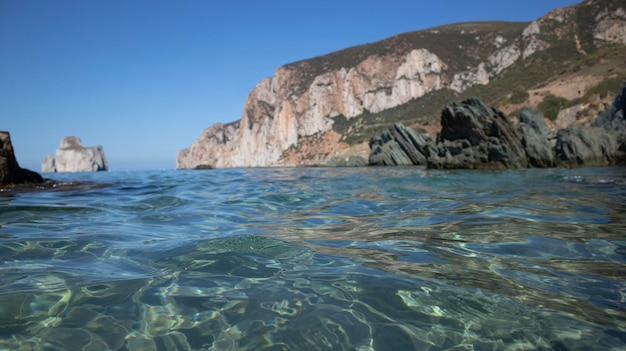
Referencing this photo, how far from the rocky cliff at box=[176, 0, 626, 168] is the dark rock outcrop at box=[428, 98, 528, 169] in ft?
111

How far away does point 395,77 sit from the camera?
101938 millimetres

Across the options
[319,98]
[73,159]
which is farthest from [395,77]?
[73,159]

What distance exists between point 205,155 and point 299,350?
540 ft

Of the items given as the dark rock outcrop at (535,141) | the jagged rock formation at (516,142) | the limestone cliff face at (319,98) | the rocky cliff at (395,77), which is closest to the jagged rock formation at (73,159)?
the rocky cliff at (395,77)

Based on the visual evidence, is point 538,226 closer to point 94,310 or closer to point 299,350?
point 299,350

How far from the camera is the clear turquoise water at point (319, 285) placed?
6.86 feet

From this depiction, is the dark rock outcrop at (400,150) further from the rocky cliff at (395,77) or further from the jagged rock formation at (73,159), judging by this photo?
the jagged rock formation at (73,159)

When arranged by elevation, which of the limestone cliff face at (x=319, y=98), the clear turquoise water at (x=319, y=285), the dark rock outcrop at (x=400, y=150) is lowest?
the clear turquoise water at (x=319, y=285)

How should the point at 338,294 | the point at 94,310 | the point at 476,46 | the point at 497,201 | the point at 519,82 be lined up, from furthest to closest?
the point at 476,46 < the point at 519,82 < the point at 497,201 < the point at 338,294 < the point at 94,310

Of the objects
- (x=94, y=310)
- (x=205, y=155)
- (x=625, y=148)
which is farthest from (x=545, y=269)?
(x=205, y=155)

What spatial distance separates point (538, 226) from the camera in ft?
16.0

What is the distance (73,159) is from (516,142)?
190m

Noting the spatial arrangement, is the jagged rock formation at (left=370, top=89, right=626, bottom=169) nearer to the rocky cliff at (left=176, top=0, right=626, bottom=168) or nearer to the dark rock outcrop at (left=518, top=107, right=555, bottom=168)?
the dark rock outcrop at (left=518, top=107, right=555, bottom=168)

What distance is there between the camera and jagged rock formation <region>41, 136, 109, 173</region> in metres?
168
